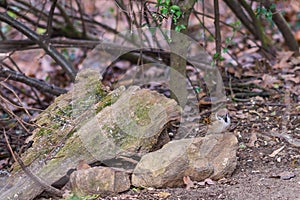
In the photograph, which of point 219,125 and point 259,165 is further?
point 219,125

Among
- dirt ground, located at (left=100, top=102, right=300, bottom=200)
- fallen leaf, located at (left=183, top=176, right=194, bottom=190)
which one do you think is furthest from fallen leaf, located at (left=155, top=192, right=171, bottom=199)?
fallen leaf, located at (left=183, top=176, right=194, bottom=190)

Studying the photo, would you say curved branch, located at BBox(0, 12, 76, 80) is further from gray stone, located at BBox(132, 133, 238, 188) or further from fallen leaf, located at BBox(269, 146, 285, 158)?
fallen leaf, located at BBox(269, 146, 285, 158)

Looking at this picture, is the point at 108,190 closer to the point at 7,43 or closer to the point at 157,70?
the point at 7,43

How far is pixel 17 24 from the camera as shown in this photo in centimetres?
333

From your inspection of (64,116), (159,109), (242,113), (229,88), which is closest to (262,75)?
(229,88)

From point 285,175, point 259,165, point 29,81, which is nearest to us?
point 285,175

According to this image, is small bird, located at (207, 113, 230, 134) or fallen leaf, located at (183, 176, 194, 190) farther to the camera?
small bird, located at (207, 113, 230, 134)

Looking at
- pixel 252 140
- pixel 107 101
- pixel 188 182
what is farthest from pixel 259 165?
pixel 107 101

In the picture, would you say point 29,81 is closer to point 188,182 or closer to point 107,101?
point 107,101

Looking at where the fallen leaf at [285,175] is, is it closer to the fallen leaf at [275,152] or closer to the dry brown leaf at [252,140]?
the fallen leaf at [275,152]

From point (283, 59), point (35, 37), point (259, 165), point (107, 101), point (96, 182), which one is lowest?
point (259, 165)

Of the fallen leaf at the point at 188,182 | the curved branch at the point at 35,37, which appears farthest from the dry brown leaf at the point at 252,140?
the curved branch at the point at 35,37

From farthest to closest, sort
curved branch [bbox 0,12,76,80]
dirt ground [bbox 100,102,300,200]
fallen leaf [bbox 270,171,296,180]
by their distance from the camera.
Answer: curved branch [bbox 0,12,76,80], fallen leaf [bbox 270,171,296,180], dirt ground [bbox 100,102,300,200]

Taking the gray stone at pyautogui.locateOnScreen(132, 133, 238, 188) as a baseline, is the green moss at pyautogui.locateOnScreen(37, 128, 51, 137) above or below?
above
